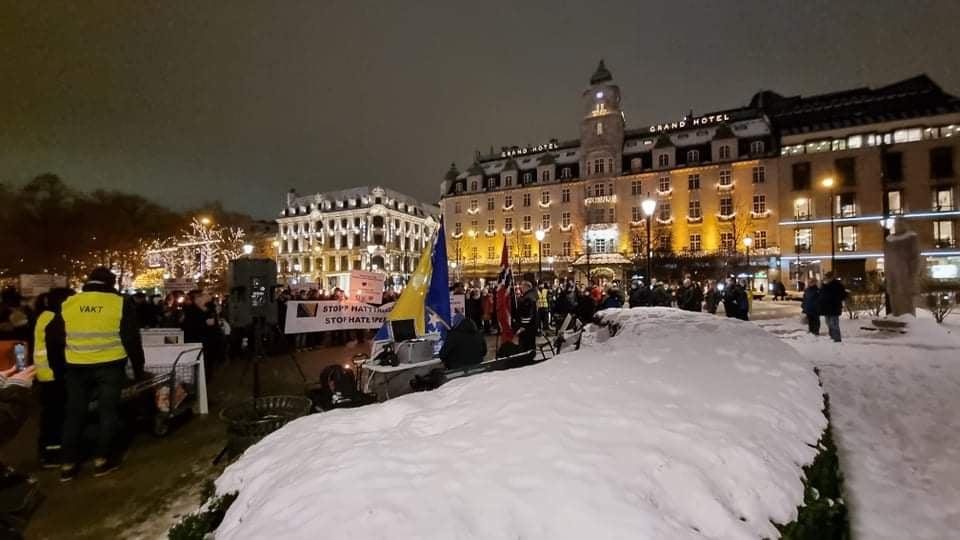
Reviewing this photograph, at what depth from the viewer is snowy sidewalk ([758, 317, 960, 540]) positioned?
13.3ft

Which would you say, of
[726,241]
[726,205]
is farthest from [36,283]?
[726,205]

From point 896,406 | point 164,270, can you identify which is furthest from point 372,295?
point 164,270

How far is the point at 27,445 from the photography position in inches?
249

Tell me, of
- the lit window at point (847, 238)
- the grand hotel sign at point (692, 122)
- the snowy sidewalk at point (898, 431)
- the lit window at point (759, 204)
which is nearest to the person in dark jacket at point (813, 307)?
the snowy sidewalk at point (898, 431)

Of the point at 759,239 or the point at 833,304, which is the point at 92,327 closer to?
the point at 833,304

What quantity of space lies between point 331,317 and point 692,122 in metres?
58.1

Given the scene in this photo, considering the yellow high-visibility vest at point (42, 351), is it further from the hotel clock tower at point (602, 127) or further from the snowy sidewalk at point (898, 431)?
the hotel clock tower at point (602, 127)

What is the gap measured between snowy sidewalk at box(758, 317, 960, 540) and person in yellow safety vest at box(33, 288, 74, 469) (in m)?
8.35

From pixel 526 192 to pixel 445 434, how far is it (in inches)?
2269

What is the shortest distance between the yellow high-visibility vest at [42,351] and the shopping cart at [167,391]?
32.2 inches

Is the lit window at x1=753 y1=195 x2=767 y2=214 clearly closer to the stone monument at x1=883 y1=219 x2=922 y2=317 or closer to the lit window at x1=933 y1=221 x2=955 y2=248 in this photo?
the lit window at x1=933 y1=221 x2=955 y2=248

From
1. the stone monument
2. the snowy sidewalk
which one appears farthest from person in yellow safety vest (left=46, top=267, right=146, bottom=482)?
the stone monument

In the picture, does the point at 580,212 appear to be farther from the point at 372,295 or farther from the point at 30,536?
the point at 30,536

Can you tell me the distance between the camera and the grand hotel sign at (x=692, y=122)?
54.4 m
